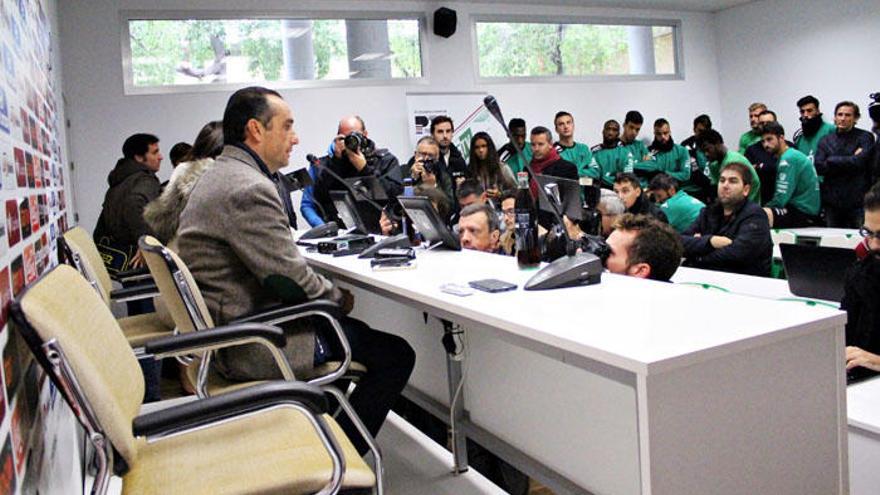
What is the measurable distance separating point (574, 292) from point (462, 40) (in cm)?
580

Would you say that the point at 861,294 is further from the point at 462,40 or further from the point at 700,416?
the point at 462,40

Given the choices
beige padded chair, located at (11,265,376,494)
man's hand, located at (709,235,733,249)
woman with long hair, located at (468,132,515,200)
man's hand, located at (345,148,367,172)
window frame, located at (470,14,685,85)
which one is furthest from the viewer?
window frame, located at (470,14,685,85)

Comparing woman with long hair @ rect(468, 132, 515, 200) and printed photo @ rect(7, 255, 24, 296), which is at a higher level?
woman with long hair @ rect(468, 132, 515, 200)

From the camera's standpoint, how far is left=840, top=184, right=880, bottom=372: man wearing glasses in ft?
6.20

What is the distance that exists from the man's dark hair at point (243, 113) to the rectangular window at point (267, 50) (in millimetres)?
4258

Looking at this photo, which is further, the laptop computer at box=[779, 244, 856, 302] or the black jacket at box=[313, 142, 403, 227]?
the black jacket at box=[313, 142, 403, 227]

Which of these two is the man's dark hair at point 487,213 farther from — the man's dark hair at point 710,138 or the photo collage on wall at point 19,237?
the man's dark hair at point 710,138

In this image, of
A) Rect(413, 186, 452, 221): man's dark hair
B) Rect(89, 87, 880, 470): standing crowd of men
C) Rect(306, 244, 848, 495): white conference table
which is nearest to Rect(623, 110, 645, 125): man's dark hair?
Rect(89, 87, 880, 470): standing crowd of men

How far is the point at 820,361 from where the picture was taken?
4.39 feet

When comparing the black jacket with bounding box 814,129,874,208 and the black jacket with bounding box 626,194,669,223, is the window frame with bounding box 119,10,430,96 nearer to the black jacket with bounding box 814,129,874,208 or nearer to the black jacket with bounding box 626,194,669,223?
the black jacket with bounding box 626,194,669,223

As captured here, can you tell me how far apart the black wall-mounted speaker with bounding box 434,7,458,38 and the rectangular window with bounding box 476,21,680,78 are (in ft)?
1.54

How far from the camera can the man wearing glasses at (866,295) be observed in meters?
1.89

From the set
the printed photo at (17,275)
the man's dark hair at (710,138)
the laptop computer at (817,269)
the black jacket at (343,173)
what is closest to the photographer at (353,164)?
the black jacket at (343,173)

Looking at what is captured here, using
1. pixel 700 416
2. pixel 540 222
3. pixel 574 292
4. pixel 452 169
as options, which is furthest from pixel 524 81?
pixel 700 416
